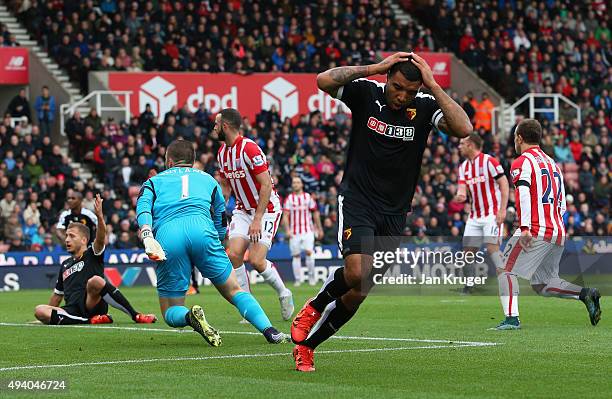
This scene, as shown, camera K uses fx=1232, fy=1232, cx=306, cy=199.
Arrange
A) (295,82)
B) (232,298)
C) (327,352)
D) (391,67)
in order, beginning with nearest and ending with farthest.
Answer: (391,67)
(327,352)
(232,298)
(295,82)

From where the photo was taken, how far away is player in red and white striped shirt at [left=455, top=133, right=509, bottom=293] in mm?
18719

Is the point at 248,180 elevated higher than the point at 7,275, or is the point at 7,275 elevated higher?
the point at 248,180

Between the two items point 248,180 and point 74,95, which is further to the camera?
point 74,95

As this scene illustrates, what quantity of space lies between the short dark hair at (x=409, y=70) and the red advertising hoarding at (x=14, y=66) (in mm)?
24879

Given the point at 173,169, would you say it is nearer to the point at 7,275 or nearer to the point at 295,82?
the point at 7,275

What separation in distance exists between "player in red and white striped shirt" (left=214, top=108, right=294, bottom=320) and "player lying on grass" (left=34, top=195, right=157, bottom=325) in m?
1.40

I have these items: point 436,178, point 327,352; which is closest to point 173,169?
point 327,352

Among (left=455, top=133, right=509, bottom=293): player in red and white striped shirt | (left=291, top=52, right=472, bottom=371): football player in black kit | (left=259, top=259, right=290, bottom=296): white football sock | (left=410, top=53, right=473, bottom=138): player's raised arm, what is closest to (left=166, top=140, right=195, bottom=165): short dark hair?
(left=291, top=52, right=472, bottom=371): football player in black kit

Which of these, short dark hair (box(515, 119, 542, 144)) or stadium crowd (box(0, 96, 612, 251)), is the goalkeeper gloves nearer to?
short dark hair (box(515, 119, 542, 144))

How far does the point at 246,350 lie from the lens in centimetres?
1072

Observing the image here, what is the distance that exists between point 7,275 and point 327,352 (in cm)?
1657

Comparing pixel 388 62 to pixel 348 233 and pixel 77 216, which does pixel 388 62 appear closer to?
pixel 348 233

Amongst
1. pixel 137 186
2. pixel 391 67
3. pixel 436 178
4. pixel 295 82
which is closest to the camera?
pixel 391 67

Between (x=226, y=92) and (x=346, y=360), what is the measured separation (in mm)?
25240
